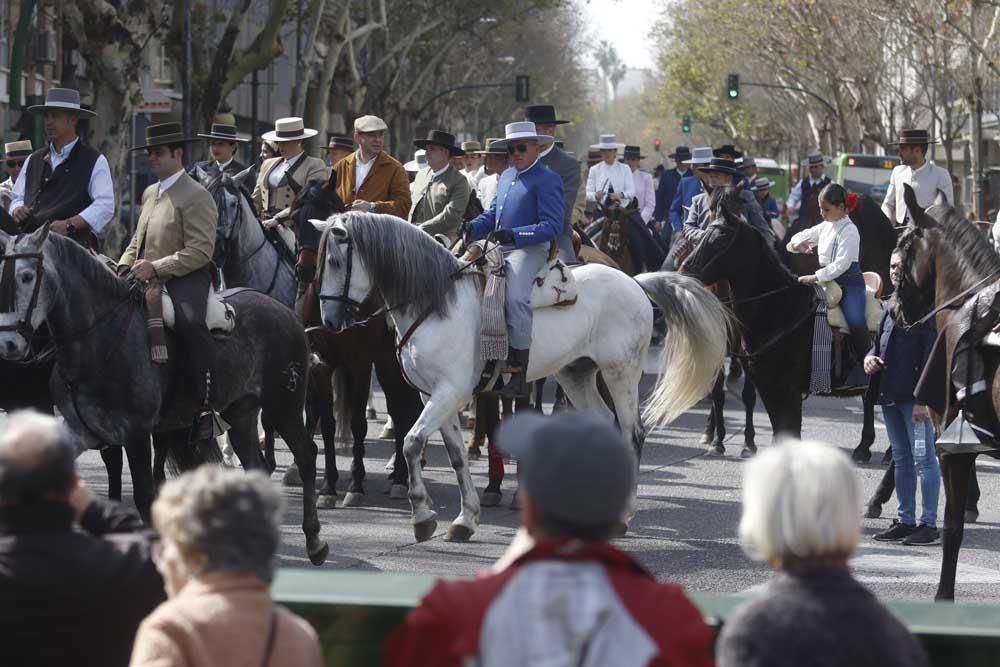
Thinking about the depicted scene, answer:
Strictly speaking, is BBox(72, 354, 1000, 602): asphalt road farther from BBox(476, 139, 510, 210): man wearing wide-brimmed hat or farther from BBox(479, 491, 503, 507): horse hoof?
BBox(476, 139, 510, 210): man wearing wide-brimmed hat

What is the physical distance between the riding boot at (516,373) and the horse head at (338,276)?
1.06 metres

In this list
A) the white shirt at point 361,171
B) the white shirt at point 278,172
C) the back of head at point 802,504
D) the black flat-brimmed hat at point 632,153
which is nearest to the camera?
the back of head at point 802,504

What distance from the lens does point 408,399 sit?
1335 centimetres

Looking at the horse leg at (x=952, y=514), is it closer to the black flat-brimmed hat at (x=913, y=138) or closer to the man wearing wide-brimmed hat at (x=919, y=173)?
the man wearing wide-brimmed hat at (x=919, y=173)

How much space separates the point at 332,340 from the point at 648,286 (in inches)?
89.4

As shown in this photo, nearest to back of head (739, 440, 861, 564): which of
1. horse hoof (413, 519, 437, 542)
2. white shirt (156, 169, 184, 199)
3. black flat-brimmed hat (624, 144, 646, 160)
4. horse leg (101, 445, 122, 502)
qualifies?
white shirt (156, 169, 184, 199)

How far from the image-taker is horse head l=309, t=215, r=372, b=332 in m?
11.3

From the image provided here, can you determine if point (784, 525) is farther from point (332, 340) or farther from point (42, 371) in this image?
point (332, 340)

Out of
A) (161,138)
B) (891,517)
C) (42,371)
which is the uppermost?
(161,138)

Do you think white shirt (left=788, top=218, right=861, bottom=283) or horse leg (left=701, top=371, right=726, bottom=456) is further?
horse leg (left=701, top=371, right=726, bottom=456)

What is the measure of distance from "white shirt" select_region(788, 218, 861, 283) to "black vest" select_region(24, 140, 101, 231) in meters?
5.43

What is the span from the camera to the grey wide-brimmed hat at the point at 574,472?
383 centimetres

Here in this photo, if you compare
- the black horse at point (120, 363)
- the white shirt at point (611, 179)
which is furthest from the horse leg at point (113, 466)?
the white shirt at point (611, 179)

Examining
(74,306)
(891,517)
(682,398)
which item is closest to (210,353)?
(74,306)
